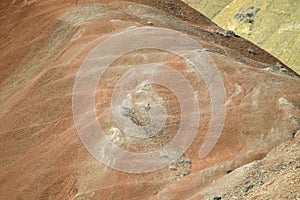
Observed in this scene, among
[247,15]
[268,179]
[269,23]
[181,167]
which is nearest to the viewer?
[268,179]

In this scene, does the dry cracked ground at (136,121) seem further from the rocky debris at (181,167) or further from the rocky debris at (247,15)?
the rocky debris at (247,15)

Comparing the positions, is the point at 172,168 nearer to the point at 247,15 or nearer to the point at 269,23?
the point at 269,23

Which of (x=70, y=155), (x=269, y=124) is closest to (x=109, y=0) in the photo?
(x=70, y=155)

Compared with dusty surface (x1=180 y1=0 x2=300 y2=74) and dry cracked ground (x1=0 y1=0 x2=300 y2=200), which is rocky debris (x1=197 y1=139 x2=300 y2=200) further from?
dusty surface (x1=180 y1=0 x2=300 y2=74)

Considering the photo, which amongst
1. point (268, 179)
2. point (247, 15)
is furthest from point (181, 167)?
point (247, 15)

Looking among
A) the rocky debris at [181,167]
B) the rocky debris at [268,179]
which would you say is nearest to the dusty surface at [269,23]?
the rocky debris at [181,167]

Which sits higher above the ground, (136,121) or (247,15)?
(136,121)

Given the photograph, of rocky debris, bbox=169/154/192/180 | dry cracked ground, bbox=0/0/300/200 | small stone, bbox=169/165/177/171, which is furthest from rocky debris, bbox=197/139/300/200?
small stone, bbox=169/165/177/171
